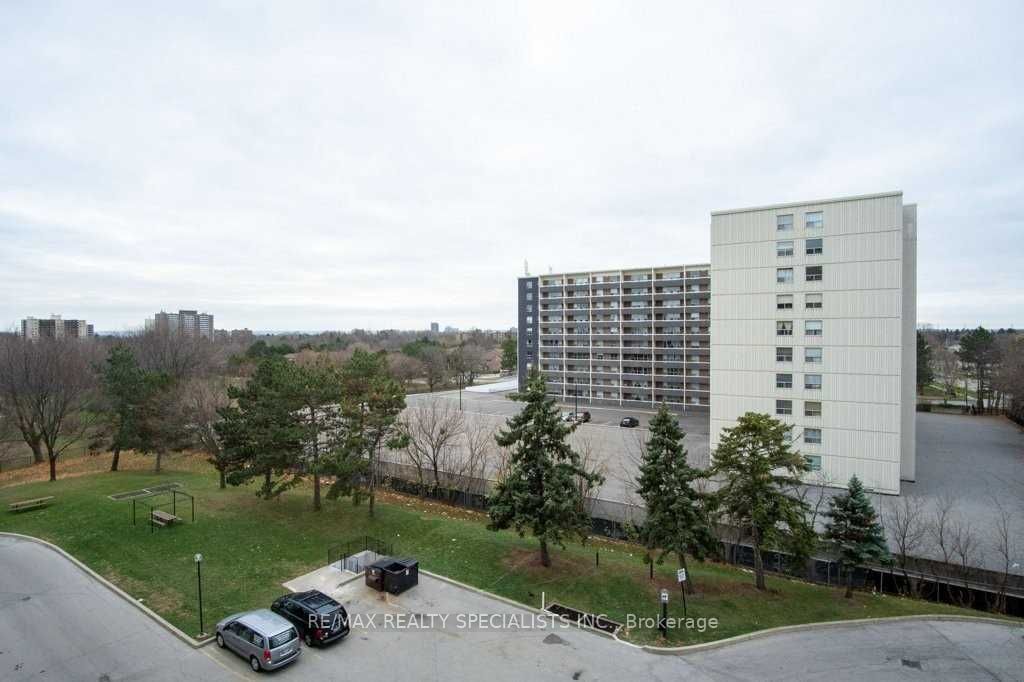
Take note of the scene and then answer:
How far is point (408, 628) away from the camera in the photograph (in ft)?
46.1

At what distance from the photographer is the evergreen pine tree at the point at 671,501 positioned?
51.9 ft

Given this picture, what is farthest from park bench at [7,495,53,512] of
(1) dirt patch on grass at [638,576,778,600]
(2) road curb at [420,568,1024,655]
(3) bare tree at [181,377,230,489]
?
(1) dirt patch on grass at [638,576,778,600]

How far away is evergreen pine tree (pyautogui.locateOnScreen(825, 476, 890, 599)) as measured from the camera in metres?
16.4

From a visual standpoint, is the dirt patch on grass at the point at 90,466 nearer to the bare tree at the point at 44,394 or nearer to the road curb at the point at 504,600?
the bare tree at the point at 44,394

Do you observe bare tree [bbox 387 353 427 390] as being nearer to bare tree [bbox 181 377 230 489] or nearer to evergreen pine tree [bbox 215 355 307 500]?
bare tree [bbox 181 377 230 489]

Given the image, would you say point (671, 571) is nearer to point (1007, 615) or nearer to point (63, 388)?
point (1007, 615)

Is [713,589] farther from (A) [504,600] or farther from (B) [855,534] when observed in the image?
(A) [504,600]

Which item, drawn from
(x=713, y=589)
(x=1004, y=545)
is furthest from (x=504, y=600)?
(x=1004, y=545)

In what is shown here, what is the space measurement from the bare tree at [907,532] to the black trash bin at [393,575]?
652 inches

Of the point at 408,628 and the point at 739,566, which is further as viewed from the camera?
the point at 739,566

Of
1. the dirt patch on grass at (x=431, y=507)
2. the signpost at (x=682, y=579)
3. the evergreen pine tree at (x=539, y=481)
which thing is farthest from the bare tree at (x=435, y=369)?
the signpost at (x=682, y=579)

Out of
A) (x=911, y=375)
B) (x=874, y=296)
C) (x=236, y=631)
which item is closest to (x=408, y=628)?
(x=236, y=631)

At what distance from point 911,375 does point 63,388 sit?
5648 cm

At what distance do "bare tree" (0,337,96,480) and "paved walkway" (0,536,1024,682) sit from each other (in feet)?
77.4
